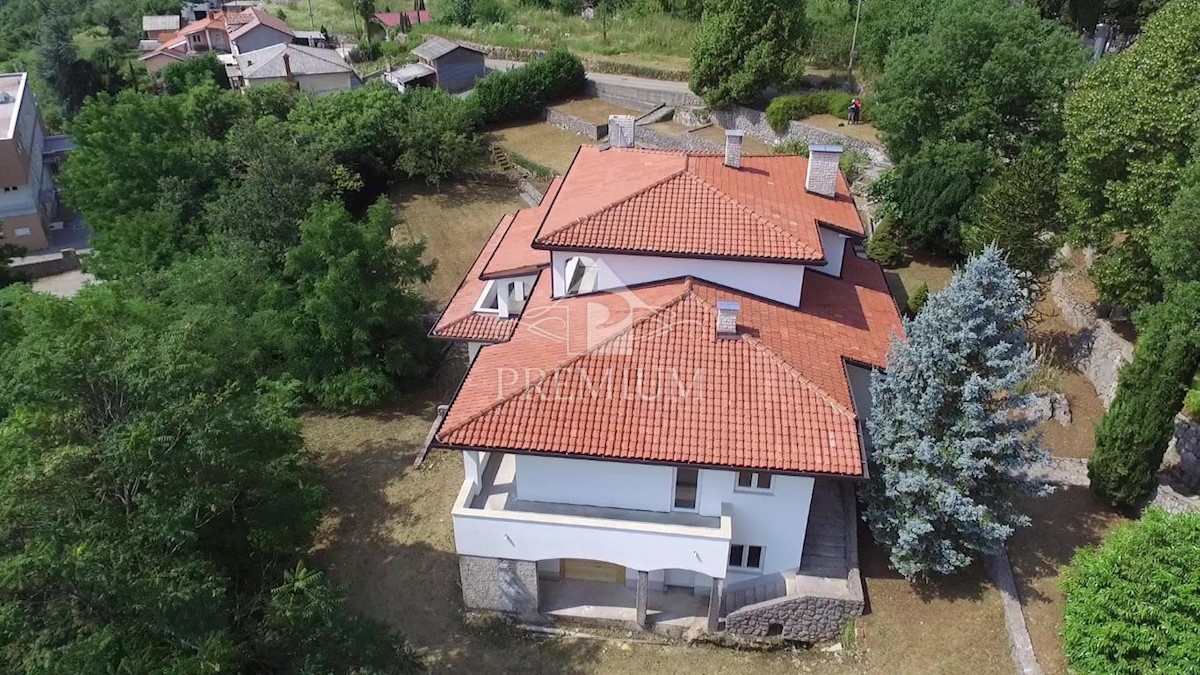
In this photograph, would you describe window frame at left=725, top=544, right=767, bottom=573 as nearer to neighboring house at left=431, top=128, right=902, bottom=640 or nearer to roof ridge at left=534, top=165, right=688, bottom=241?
neighboring house at left=431, top=128, right=902, bottom=640

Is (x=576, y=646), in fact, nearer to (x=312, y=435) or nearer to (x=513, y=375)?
(x=513, y=375)

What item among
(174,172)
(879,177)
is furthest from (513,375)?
(174,172)

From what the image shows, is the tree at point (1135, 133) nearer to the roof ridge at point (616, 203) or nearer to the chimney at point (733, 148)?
the chimney at point (733, 148)

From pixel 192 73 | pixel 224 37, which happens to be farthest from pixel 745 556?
pixel 224 37

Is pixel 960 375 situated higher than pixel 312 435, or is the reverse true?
pixel 960 375

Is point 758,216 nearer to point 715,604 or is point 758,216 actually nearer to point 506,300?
point 506,300

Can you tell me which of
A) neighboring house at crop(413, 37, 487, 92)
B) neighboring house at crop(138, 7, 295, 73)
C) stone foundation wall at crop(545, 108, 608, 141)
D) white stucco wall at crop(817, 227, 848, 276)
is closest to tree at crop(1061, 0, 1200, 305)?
white stucco wall at crop(817, 227, 848, 276)
